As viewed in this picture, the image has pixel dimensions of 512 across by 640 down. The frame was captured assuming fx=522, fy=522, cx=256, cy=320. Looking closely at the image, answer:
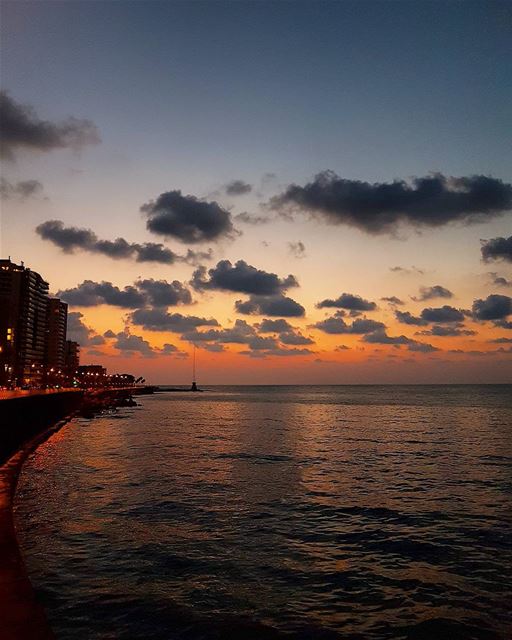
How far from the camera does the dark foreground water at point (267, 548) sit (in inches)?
380

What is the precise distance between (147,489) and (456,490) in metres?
14.0

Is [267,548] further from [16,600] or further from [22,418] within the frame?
[22,418]

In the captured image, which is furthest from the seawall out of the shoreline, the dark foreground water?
the shoreline

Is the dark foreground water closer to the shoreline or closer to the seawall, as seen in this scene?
the shoreline

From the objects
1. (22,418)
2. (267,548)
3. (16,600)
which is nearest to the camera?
(16,600)

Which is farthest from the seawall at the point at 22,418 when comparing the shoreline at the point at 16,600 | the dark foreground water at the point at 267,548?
the shoreline at the point at 16,600

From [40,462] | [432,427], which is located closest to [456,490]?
[40,462]

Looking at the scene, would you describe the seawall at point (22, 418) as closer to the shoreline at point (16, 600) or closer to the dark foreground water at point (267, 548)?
the dark foreground water at point (267, 548)

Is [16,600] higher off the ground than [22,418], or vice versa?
[22,418]

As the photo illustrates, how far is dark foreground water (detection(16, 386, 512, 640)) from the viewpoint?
380 inches

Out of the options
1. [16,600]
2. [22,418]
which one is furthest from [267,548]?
[22,418]

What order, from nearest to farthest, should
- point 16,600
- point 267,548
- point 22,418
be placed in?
point 16,600 → point 267,548 → point 22,418

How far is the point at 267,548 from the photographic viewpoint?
1432 cm

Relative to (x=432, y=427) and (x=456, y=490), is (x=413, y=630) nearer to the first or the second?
(x=456, y=490)
